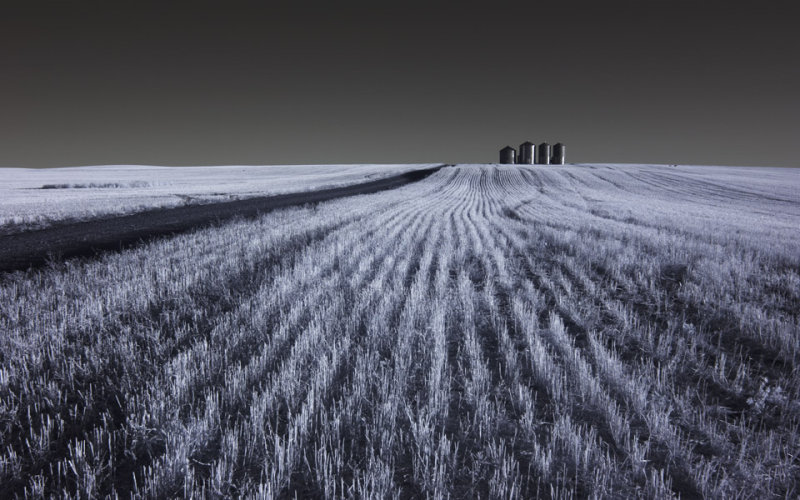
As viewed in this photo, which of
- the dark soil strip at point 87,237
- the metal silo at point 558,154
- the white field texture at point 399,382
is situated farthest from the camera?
the metal silo at point 558,154

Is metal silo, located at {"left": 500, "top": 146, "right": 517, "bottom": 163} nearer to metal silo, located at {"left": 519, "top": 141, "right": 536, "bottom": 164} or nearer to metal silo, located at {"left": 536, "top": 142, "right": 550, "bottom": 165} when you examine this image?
metal silo, located at {"left": 519, "top": 141, "right": 536, "bottom": 164}

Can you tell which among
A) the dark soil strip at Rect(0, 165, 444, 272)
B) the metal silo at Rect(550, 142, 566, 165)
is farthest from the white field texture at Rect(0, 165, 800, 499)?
A: the metal silo at Rect(550, 142, 566, 165)

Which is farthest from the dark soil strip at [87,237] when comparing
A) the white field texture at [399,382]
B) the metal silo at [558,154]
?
the metal silo at [558,154]

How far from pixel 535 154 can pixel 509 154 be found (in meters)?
7.48

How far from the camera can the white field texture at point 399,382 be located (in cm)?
223

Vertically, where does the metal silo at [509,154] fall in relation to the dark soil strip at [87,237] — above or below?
above

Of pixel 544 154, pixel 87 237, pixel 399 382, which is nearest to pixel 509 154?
pixel 544 154

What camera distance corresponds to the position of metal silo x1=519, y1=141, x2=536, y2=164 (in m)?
108

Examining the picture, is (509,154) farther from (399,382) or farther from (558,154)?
(399,382)

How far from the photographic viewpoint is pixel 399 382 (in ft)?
10.4

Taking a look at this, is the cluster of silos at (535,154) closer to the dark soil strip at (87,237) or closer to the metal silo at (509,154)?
the metal silo at (509,154)

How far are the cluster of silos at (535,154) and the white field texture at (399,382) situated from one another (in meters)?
107

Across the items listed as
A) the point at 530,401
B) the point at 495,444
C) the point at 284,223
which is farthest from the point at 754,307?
the point at 284,223

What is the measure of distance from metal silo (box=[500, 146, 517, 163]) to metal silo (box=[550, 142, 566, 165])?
10836 mm
